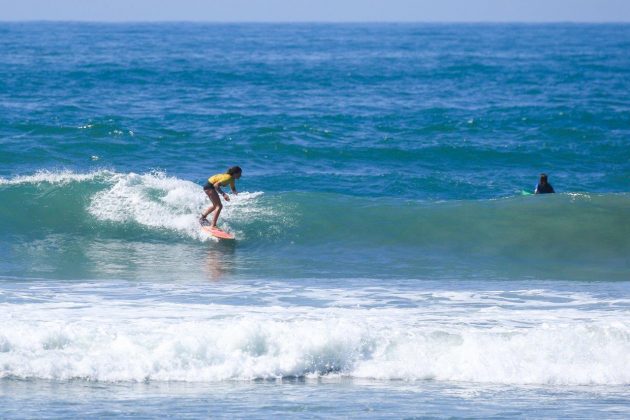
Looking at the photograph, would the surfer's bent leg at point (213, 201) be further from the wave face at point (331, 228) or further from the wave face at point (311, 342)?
the wave face at point (311, 342)

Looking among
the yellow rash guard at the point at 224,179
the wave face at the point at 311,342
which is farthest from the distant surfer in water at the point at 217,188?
the wave face at the point at 311,342

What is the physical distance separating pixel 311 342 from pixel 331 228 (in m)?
A: 7.26

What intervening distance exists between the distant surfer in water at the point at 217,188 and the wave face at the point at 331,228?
420 mm

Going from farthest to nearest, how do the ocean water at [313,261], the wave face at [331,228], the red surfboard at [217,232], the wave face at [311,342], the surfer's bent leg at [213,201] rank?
the red surfboard at [217,232]
the surfer's bent leg at [213,201]
the wave face at [331,228]
the wave face at [311,342]
the ocean water at [313,261]

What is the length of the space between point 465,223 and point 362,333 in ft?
25.0

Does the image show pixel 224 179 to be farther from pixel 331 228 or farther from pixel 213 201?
pixel 331 228

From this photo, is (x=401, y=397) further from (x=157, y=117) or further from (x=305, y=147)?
(x=157, y=117)

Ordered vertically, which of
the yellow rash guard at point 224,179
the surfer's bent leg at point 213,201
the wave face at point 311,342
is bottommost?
the wave face at point 311,342

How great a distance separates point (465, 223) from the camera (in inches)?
730

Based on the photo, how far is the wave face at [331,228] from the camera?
16.6m

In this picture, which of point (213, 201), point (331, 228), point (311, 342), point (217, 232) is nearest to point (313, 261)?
point (331, 228)

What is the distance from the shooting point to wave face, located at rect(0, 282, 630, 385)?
10711mm

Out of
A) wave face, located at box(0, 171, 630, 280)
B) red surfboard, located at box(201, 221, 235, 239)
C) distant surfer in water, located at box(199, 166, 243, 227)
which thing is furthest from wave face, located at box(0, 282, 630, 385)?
red surfboard, located at box(201, 221, 235, 239)

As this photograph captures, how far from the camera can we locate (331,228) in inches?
723
